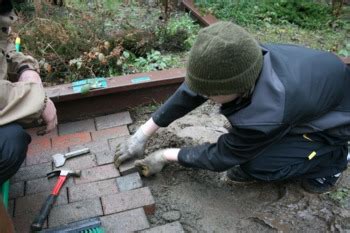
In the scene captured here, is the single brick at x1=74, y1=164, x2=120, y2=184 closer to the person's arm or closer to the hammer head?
the hammer head

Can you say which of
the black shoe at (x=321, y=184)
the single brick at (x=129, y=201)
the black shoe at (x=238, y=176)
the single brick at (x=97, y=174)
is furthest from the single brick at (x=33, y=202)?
the black shoe at (x=321, y=184)

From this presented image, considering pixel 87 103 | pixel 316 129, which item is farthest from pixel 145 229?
pixel 87 103

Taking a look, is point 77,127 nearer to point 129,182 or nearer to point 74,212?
point 129,182

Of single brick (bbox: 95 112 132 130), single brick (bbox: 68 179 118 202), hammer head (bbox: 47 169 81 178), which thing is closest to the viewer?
single brick (bbox: 68 179 118 202)

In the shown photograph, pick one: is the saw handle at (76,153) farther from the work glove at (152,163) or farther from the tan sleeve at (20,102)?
the tan sleeve at (20,102)

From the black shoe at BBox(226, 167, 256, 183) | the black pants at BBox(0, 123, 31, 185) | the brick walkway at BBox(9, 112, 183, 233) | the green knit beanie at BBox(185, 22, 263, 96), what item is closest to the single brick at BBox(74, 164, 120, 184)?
the brick walkway at BBox(9, 112, 183, 233)

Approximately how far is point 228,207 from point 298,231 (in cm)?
38

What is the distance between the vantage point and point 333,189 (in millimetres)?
2338

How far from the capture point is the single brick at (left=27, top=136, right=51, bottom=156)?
263 cm

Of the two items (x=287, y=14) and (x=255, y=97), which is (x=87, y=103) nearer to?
(x=255, y=97)

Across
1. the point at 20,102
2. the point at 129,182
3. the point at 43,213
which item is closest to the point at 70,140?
the point at 129,182

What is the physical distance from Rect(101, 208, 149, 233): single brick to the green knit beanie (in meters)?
0.72

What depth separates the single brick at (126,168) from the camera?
237cm

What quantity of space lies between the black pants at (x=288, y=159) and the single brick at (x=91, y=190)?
2.43 feet
